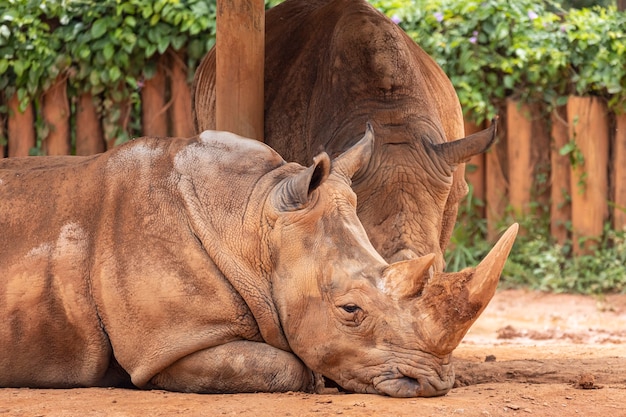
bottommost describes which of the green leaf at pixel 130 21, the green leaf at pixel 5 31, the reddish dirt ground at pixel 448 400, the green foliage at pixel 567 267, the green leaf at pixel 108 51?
the green foliage at pixel 567 267

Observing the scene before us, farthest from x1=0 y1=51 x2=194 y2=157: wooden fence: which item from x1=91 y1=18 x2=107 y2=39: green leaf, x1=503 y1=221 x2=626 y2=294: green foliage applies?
x1=503 y1=221 x2=626 y2=294: green foliage

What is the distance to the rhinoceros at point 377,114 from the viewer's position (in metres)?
6.56

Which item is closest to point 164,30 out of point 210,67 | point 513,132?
point 210,67

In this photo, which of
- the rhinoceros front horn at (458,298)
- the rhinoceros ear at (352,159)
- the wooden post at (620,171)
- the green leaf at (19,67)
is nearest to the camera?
the rhinoceros front horn at (458,298)

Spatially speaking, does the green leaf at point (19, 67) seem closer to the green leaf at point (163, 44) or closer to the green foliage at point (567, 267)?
the green leaf at point (163, 44)

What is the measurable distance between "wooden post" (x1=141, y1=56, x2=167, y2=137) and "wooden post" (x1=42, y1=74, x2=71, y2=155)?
817 mm

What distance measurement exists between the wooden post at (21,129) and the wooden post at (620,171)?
244 inches

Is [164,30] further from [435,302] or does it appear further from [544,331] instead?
[435,302]

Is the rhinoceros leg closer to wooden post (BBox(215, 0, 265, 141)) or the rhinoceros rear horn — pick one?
the rhinoceros rear horn

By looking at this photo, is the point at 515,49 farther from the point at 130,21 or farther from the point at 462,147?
the point at 462,147

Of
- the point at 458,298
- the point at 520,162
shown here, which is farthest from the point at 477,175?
the point at 458,298

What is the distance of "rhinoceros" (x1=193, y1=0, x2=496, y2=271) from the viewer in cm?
656

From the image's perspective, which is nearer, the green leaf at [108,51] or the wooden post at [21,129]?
the green leaf at [108,51]

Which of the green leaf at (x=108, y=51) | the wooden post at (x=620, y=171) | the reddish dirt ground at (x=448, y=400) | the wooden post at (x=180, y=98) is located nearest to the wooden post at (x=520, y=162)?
the wooden post at (x=620, y=171)
